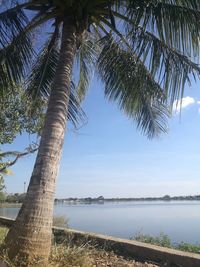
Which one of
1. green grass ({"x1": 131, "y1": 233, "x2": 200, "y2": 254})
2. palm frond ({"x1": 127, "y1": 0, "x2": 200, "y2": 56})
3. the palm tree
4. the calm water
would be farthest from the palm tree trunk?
the calm water

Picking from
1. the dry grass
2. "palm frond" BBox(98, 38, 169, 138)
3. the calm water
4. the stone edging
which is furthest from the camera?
the calm water

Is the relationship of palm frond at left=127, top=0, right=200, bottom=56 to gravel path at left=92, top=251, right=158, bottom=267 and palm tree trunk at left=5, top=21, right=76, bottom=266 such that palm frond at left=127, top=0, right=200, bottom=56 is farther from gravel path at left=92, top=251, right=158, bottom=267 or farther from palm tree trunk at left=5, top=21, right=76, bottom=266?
gravel path at left=92, top=251, right=158, bottom=267

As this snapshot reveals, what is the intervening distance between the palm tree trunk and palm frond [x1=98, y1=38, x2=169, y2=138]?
263 centimetres

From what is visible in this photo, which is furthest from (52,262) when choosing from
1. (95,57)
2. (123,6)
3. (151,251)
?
(95,57)

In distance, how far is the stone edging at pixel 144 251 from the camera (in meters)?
6.96

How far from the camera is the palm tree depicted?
20.6 feet

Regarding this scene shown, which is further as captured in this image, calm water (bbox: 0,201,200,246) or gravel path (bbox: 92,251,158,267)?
calm water (bbox: 0,201,200,246)

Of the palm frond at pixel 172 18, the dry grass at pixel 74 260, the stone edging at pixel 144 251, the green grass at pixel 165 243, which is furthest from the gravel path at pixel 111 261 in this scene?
the palm frond at pixel 172 18

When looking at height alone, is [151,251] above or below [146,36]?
below

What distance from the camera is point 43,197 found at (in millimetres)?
6254

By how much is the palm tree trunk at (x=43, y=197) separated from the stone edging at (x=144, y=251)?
2234mm

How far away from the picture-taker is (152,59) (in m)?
8.09

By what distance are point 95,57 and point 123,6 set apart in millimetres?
2902

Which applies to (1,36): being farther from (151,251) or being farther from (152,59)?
(151,251)
